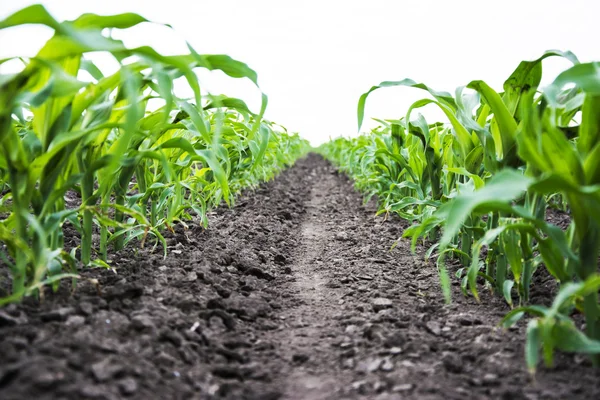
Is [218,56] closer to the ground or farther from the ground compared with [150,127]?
farther from the ground

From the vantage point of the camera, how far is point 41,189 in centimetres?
129

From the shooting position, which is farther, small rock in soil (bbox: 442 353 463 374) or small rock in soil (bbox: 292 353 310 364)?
small rock in soil (bbox: 292 353 310 364)

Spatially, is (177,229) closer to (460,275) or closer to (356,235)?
(356,235)

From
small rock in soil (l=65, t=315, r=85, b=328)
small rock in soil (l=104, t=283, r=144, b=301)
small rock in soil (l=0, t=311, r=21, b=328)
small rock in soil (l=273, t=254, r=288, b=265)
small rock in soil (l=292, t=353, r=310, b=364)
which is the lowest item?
small rock in soil (l=292, t=353, r=310, b=364)

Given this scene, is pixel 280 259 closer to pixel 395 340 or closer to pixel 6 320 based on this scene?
pixel 395 340

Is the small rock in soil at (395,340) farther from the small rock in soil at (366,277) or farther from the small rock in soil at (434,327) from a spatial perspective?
the small rock in soil at (366,277)

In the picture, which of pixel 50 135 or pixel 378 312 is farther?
pixel 378 312

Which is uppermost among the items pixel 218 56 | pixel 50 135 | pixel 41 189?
pixel 218 56

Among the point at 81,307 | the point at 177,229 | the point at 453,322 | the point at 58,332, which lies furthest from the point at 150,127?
the point at 453,322

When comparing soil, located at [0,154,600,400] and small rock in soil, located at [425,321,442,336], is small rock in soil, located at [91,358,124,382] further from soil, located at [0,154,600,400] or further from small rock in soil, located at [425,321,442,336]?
small rock in soil, located at [425,321,442,336]

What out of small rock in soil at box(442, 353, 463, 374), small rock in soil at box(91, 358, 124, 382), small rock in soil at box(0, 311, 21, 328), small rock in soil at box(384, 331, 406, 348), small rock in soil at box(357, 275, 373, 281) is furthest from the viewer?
small rock in soil at box(357, 275, 373, 281)

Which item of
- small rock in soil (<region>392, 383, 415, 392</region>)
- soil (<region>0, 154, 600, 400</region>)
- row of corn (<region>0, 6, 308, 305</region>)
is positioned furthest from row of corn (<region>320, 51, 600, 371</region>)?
row of corn (<region>0, 6, 308, 305</region>)

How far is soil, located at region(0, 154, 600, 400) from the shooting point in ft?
3.35

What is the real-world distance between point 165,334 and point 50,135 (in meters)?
0.63
